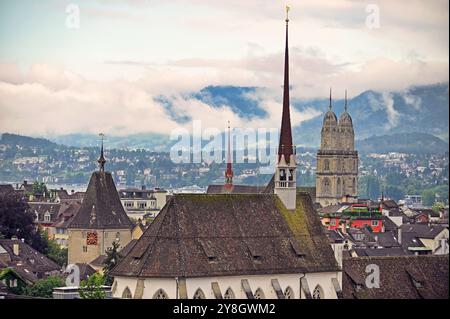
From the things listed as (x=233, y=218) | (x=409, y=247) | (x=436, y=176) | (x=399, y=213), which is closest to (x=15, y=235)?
(x=409, y=247)

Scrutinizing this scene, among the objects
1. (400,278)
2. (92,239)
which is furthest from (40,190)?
(400,278)

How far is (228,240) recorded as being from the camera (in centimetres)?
7569

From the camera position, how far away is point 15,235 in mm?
113312

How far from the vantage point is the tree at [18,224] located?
113750mm

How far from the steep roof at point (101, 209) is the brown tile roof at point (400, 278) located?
36047 millimetres

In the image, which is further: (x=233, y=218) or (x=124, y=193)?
(x=124, y=193)

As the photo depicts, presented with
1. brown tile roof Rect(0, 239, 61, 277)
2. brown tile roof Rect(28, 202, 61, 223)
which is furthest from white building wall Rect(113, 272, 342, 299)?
brown tile roof Rect(28, 202, 61, 223)

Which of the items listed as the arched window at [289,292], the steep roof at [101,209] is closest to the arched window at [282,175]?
the arched window at [289,292]

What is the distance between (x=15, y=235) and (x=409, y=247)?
26.6m

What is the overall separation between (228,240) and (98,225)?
128 feet

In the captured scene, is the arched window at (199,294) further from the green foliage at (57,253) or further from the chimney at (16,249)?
the green foliage at (57,253)

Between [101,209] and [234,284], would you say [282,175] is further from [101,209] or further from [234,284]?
[101,209]
